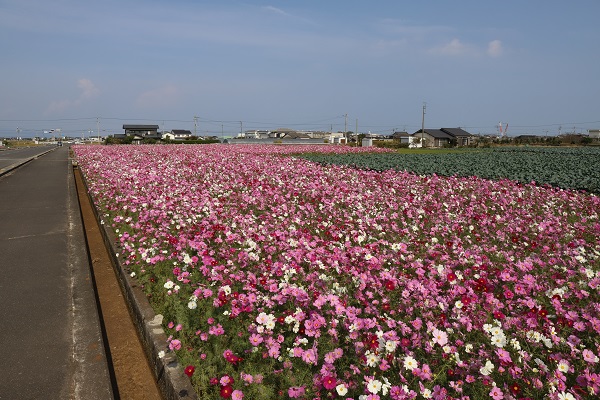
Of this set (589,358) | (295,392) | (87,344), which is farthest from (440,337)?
(87,344)

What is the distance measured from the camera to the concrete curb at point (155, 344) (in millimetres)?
2691

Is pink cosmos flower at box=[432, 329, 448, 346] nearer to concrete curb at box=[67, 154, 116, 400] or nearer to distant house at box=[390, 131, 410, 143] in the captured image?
concrete curb at box=[67, 154, 116, 400]

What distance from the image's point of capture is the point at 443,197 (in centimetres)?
915

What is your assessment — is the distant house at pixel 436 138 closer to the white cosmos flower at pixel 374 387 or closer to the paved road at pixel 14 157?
the paved road at pixel 14 157

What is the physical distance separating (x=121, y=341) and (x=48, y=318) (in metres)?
1.04

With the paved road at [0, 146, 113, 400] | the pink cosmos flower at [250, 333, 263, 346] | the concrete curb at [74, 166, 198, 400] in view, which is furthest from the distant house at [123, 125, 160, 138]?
the pink cosmos flower at [250, 333, 263, 346]

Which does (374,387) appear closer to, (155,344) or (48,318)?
(155,344)

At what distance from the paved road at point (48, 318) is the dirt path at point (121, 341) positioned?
0.09m

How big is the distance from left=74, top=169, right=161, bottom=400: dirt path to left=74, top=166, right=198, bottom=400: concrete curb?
0.20ft

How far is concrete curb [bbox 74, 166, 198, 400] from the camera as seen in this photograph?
269 centimetres

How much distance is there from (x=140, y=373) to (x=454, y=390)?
2.40 meters

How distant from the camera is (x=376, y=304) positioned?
11.2ft

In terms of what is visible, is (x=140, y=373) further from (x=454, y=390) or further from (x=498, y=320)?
(x=498, y=320)

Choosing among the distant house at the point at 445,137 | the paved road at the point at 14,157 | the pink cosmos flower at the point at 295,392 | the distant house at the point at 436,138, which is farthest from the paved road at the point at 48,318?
the distant house at the point at 436,138
